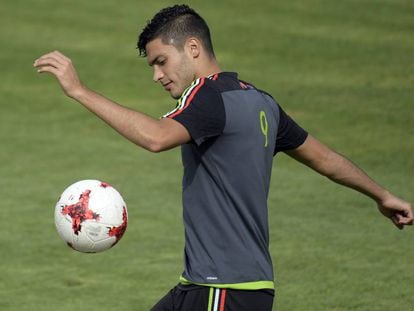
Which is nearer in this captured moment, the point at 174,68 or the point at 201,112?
the point at 201,112

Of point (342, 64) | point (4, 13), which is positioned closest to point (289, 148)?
point (342, 64)

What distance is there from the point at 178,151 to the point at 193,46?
876 cm

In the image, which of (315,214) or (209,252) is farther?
(315,214)

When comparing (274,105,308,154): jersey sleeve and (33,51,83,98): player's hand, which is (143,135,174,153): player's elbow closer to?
(33,51,83,98): player's hand

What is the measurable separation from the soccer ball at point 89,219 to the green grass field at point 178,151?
8.52 feet

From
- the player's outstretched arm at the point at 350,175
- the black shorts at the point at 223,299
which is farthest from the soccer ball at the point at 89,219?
the player's outstretched arm at the point at 350,175

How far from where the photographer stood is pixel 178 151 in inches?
578

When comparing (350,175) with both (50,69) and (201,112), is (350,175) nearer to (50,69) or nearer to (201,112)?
(201,112)

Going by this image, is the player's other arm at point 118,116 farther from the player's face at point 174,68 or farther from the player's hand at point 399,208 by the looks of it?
the player's hand at point 399,208

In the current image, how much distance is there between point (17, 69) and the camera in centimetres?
1858

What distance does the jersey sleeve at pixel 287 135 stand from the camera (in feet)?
20.7

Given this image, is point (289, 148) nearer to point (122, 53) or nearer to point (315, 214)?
point (315, 214)

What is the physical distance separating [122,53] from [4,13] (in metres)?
3.33

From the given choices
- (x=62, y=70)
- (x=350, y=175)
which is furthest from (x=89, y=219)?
(x=350, y=175)
